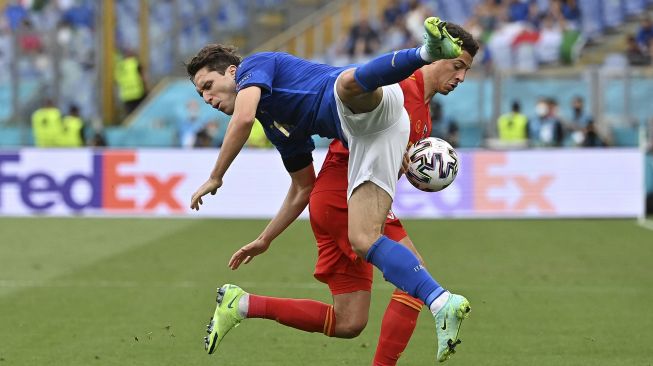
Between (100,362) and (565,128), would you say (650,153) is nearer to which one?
(565,128)

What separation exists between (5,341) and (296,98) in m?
3.11

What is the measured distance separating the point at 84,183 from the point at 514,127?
7.40 metres

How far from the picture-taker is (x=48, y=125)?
23.2m

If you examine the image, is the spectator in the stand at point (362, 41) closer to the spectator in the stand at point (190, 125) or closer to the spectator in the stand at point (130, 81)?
the spectator in the stand at point (190, 125)

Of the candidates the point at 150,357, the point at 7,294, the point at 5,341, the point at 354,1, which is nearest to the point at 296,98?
the point at 150,357

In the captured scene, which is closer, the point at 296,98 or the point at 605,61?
the point at 296,98

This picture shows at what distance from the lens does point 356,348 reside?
7.84 metres

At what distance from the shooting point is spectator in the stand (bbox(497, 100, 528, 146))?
21.2 metres

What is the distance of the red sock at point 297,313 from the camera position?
21.4 ft

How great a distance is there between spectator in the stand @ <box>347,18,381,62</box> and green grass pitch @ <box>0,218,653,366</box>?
7325 millimetres

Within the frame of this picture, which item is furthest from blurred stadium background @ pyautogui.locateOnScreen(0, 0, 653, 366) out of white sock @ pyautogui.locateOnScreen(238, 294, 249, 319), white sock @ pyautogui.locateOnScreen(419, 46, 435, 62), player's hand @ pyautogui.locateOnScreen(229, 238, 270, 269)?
white sock @ pyautogui.locateOnScreen(419, 46, 435, 62)

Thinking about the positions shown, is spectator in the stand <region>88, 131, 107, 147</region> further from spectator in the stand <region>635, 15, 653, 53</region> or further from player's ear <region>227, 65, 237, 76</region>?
player's ear <region>227, 65, 237, 76</region>

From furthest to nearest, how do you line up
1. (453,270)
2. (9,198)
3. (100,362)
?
(9,198) → (453,270) → (100,362)

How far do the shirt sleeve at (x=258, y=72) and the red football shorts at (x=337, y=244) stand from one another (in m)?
0.77
